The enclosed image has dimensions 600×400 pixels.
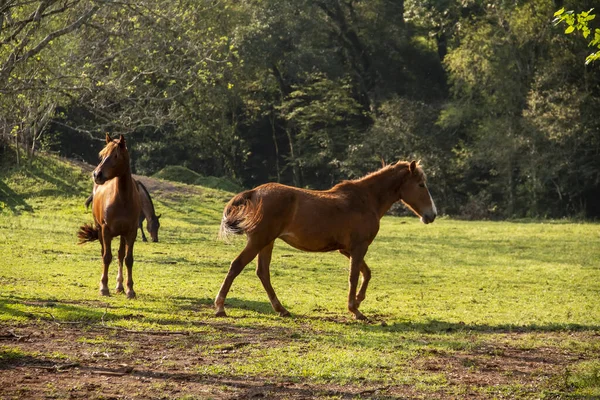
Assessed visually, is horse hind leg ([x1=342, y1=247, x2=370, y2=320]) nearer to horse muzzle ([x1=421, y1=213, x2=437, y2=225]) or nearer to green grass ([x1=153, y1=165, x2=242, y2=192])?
horse muzzle ([x1=421, y1=213, x2=437, y2=225])

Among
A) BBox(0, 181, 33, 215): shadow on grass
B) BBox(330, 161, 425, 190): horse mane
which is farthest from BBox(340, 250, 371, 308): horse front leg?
BBox(0, 181, 33, 215): shadow on grass

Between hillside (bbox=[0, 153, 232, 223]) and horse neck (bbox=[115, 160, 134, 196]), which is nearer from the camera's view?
horse neck (bbox=[115, 160, 134, 196])

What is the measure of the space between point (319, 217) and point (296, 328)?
1.77 metres

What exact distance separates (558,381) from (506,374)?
537 mm

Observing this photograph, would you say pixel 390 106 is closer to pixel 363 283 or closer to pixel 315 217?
pixel 363 283

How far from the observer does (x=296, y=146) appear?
54875mm

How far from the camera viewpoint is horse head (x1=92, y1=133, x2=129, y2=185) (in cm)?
1312

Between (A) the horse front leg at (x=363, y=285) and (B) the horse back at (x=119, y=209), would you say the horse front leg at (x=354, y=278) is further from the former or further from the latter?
(B) the horse back at (x=119, y=209)

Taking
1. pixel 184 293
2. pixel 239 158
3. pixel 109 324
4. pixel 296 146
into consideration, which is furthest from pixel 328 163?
pixel 109 324

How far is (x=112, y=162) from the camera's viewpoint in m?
13.3

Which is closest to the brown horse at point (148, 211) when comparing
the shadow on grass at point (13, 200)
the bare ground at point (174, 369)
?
the shadow on grass at point (13, 200)

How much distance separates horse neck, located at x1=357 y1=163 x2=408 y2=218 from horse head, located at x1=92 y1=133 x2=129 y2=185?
3739mm

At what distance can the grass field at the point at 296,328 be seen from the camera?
7992mm

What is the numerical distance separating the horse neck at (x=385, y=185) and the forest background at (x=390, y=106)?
24355 mm
